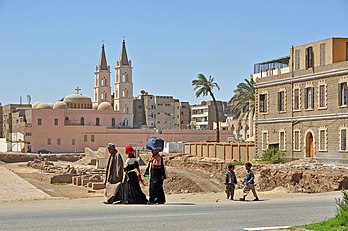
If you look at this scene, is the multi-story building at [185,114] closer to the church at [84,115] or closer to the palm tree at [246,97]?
the church at [84,115]

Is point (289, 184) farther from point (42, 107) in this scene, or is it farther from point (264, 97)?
point (42, 107)

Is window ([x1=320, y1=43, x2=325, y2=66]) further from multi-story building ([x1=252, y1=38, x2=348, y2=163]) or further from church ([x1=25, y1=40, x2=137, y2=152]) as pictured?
church ([x1=25, y1=40, x2=137, y2=152])

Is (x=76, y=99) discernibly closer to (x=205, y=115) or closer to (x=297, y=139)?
(x=205, y=115)

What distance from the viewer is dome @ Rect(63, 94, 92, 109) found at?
110969 mm

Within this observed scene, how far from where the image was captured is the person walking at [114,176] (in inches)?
688

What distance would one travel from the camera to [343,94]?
3894 cm

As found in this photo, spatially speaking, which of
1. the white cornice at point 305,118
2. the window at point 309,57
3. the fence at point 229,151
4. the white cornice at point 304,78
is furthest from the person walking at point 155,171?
the fence at point 229,151

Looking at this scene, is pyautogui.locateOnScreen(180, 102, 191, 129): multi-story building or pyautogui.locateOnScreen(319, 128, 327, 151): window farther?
pyautogui.locateOnScreen(180, 102, 191, 129): multi-story building

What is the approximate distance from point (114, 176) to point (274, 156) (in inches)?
1144

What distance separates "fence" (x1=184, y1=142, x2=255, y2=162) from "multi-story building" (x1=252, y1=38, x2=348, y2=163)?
145 cm

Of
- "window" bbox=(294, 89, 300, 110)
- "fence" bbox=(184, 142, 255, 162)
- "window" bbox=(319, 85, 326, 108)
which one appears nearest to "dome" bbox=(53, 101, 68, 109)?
"fence" bbox=(184, 142, 255, 162)

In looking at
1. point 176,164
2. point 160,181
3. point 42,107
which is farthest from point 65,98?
point 160,181

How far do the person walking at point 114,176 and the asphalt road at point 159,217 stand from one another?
74cm

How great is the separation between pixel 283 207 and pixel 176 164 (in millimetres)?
44785
